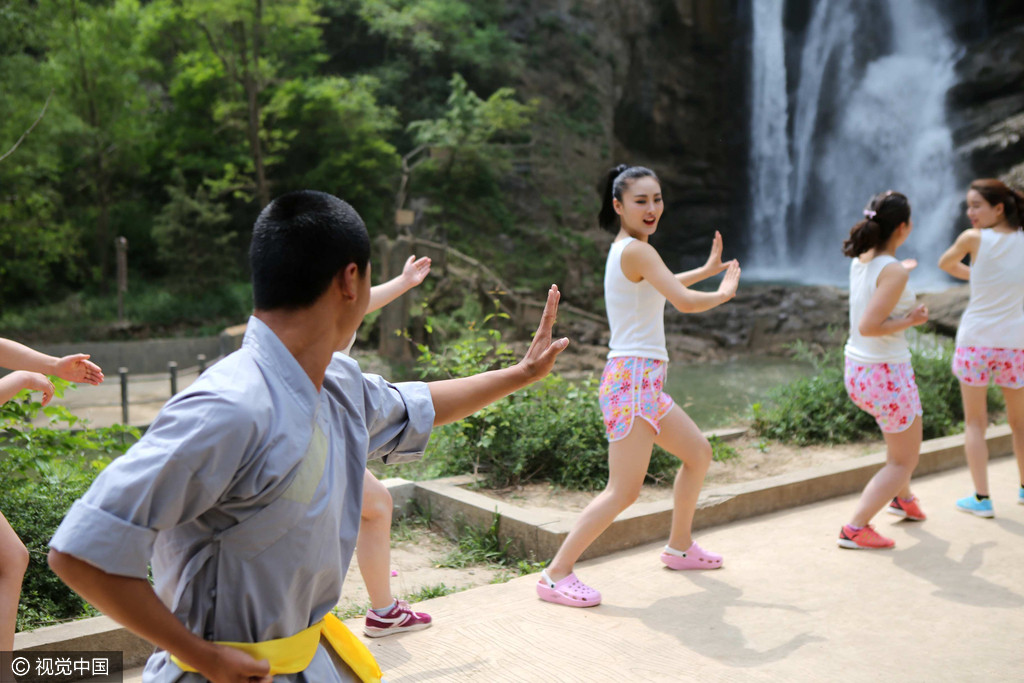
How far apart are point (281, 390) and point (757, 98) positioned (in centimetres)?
2765

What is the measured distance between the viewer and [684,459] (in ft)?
13.5

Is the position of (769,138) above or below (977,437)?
above

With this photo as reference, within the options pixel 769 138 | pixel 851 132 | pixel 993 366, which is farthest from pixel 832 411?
pixel 769 138

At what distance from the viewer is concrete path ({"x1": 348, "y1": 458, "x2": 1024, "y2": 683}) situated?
3.23m

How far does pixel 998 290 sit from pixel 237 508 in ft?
16.8

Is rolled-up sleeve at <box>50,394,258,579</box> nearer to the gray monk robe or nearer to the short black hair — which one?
the gray monk robe

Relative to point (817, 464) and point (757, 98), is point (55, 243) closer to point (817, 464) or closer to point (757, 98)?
point (817, 464)

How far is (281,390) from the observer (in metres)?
1.52

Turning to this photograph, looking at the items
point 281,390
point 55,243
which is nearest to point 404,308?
point 281,390

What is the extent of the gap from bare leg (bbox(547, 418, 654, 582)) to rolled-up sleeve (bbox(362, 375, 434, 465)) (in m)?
1.93

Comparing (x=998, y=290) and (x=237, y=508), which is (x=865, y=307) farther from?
(x=237, y=508)

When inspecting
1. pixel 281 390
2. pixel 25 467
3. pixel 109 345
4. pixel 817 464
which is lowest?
pixel 109 345

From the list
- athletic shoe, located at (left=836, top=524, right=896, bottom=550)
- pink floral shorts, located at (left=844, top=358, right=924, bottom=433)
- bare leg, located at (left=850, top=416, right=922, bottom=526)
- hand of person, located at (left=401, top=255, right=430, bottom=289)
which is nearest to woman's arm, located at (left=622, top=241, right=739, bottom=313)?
hand of person, located at (left=401, top=255, right=430, bottom=289)

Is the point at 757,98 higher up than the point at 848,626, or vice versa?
the point at 757,98
